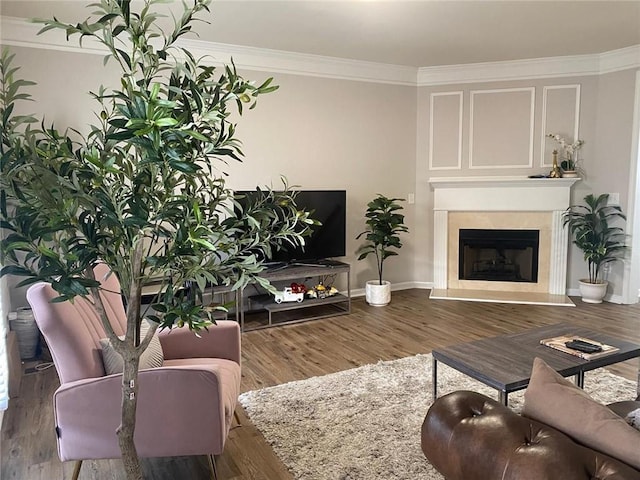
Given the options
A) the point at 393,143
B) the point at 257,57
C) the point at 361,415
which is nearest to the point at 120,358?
the point at 361,415

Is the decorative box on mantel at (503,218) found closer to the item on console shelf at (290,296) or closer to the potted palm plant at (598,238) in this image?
the potted palm plant at (598,238)

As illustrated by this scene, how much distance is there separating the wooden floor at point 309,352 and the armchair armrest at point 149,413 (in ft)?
1.07

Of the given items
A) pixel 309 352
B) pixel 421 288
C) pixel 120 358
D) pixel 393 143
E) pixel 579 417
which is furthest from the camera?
pixel 421 288

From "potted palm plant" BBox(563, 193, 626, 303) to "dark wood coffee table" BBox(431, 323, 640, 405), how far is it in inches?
106

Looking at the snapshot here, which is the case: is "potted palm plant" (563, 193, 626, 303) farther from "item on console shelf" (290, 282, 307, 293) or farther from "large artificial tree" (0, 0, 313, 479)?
"large artificial tree" (0, 0, 313, 479)

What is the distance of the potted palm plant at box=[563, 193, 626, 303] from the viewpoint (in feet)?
16.9

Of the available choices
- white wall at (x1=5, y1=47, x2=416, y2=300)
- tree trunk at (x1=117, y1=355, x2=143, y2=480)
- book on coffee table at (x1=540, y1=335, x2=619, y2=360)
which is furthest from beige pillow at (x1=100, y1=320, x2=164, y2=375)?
white wall at (x1=5, y1=47, x2=416, y2=300)

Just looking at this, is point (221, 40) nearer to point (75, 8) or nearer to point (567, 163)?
point (75, 8)

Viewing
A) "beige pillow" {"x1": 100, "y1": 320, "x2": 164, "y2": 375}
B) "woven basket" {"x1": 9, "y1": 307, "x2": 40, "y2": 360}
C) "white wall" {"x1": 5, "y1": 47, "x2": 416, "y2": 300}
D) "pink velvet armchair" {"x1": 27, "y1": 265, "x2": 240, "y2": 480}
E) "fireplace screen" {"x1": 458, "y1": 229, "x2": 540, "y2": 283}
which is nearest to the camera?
"pink velvet armchair" {"x1": 27, "y1": 265, "x2": 240, "y2": 480}

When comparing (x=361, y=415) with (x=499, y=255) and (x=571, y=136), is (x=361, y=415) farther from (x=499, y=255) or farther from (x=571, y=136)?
(x=571, y=136)

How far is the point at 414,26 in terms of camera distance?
162 inches

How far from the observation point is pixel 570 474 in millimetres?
1134

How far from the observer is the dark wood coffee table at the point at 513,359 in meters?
2.26

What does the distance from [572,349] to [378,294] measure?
2720 millimetres
